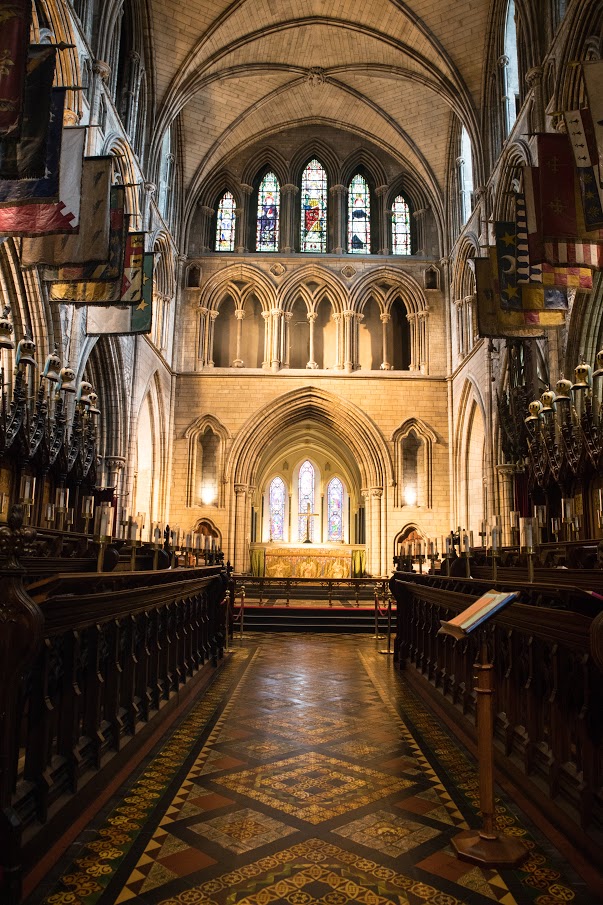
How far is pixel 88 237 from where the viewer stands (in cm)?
912

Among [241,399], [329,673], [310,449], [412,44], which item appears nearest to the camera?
[329,673]

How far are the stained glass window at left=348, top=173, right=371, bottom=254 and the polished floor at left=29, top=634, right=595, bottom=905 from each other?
19.0 meters

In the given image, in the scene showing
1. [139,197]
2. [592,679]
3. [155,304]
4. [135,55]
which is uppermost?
[135,55]

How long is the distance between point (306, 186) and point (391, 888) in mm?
22652

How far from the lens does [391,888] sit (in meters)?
2.67

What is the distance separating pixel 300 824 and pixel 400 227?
21552 mm

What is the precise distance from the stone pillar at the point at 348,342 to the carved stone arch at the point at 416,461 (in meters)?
2.47

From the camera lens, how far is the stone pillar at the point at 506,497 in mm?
14688

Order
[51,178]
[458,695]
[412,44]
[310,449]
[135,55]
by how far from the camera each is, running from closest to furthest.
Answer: [458,695], [51,178], [135,55], [412,44], [310,449]

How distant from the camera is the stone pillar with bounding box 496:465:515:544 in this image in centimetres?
1469

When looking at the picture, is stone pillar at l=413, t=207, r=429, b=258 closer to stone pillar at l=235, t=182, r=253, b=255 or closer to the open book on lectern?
stone pillar at l=235, t=182, r=253, b=255

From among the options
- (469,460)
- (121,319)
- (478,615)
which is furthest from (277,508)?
(478,615)

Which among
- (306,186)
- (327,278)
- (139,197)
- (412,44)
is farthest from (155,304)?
(412,44)

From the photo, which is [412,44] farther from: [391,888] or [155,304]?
[391,888]
